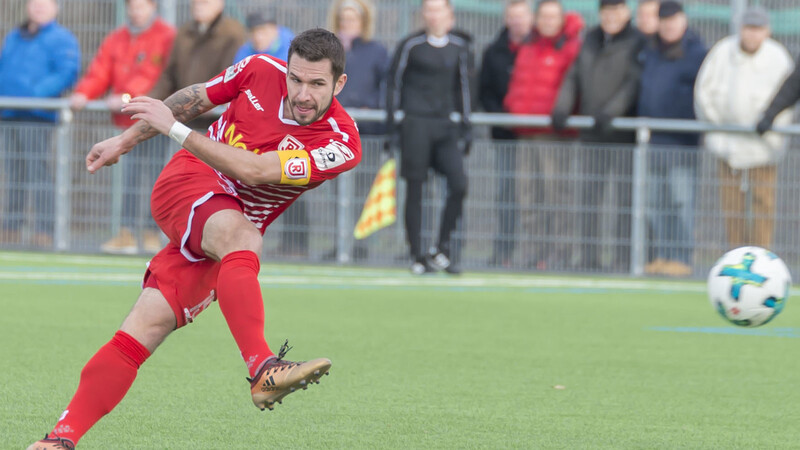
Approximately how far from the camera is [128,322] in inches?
199

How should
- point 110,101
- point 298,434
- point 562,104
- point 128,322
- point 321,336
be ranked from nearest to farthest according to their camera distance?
point 128,322 < point 298,434 < point 321,336 < point 562,104 < point 110,101

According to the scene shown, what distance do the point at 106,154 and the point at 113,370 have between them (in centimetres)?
82

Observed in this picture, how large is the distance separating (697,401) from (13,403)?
317cm

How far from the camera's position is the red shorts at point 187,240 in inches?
200

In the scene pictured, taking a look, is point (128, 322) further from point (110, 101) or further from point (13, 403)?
point (110, 101)

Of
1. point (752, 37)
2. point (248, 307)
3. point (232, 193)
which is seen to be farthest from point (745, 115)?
point (248, 307)

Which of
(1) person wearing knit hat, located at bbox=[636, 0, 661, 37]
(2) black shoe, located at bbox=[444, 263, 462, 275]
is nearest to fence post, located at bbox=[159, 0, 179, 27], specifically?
(2) black shoe, located at bbox=[444, 263, 462, 275]

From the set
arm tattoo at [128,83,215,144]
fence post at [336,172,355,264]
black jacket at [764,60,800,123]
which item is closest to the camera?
arm tattoo at [128,83,215,144]

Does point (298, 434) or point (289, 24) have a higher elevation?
point (289, 24)

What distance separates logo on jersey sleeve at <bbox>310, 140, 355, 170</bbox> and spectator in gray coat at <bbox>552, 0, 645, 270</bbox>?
823 cm

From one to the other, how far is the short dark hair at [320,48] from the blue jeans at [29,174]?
9.93 m

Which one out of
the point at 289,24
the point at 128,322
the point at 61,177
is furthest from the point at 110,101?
the point at 128,322

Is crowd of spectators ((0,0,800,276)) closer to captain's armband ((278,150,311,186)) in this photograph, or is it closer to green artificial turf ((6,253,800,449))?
green artificial turf ((6,253,800,449))

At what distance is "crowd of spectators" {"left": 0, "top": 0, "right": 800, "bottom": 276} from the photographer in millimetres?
12969
